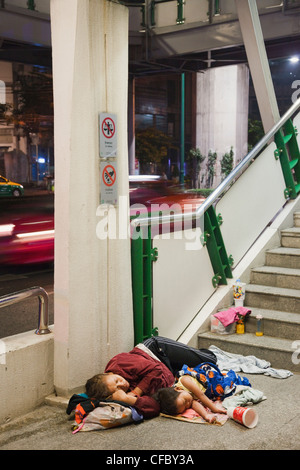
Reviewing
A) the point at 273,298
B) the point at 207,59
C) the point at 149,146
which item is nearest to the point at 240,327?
the point at 273,298

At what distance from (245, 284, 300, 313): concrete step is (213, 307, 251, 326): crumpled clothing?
360mm

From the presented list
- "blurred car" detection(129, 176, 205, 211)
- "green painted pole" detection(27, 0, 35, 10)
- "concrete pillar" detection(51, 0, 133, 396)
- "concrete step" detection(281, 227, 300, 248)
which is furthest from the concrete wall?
"green painted pole" detection(27, 0, 35, 10)

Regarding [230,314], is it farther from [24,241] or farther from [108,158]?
[24,241]

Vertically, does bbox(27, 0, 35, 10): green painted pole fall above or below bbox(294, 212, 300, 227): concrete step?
above

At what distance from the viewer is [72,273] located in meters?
4.88

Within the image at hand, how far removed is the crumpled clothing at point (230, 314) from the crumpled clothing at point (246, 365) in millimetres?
379

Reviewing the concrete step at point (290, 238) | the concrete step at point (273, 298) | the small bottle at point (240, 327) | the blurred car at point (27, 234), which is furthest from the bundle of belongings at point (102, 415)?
the blurred car at point (27, 234)

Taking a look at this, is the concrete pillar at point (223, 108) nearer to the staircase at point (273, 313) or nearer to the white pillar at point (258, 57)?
the white pillar at point (258, 57)

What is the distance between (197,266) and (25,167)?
129 ft

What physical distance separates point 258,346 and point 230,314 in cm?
54

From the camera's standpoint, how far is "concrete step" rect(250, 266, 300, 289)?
22.5 feet

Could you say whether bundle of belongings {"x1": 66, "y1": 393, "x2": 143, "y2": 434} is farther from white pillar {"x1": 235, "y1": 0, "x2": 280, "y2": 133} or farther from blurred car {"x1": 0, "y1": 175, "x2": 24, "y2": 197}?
blurred car {"x1": 0, "y1": 175, "x2": 24, "y2": 197}
